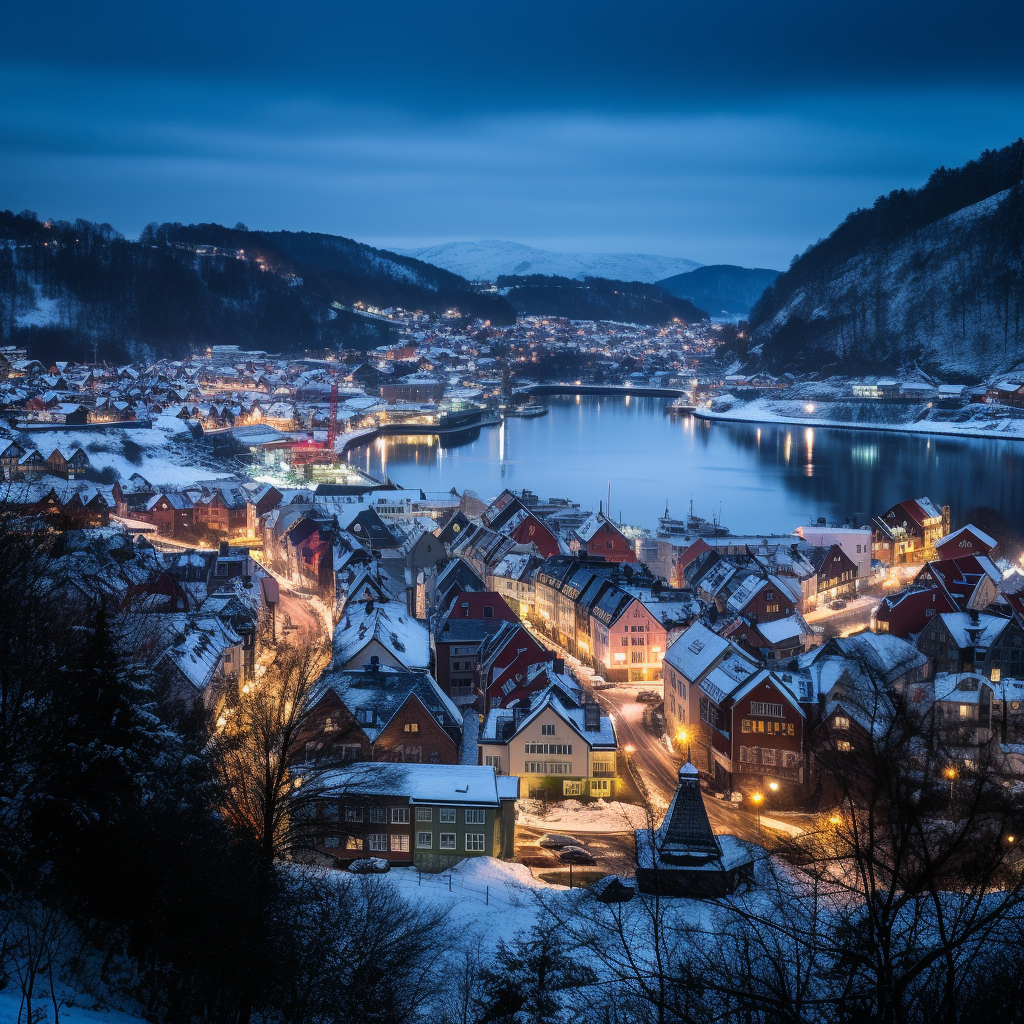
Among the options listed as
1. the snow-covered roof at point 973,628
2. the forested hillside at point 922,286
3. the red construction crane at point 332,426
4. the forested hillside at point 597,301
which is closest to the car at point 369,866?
the snow-covered roof at point 973,628

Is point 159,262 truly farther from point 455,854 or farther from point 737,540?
point 455,854

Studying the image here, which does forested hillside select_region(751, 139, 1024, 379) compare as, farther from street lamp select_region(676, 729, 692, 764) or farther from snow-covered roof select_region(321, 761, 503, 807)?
snow-covered roof select_region(321, 761, 503, 807)

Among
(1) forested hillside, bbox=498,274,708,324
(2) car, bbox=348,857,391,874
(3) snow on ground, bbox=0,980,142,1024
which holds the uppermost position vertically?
Result: (1) forested hillside, bbox=498,274,708,324

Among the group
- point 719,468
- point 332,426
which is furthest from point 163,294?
point 719,468

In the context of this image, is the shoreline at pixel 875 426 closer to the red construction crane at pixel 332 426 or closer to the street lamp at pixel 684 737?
the red construction crane at pixel 332 426

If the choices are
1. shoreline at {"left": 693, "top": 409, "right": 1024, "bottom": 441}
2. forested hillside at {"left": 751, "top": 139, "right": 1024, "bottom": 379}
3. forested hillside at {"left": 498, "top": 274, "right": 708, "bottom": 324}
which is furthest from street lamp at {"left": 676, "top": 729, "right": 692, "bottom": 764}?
forested hillside at {"left": 498, "top": 274, "right": 708, "bottom": 324}

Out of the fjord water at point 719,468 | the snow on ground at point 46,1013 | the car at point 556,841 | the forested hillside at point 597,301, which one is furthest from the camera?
the forested hillside at point 597,301

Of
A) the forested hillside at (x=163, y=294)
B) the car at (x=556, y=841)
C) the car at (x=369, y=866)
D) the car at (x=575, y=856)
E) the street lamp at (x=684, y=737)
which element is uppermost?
the forested hillside at (x=163, y=294)
